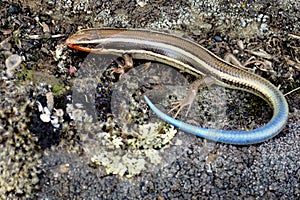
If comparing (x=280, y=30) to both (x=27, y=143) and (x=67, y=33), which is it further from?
(x=27, y=143)

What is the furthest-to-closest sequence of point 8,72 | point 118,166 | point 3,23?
point 3,23 → point 8,72 → point 118,166

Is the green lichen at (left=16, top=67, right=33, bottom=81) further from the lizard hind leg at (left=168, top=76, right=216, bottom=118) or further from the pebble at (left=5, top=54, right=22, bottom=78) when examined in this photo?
the lizard hind leg at (left=168, top=76, right=216, bottom=118)

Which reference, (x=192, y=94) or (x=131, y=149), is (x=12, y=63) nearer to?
(x=131, y=149)

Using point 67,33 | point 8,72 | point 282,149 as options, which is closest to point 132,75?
point 67,33

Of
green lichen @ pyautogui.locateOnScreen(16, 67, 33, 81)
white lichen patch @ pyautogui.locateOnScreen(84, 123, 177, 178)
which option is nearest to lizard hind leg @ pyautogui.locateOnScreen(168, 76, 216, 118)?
white lichen patch @ pyautogui.locateOnScreen(84, 123, 177, 178)

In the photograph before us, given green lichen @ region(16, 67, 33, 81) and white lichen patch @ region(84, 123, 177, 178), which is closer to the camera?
white lichen patch @ region(84, 123, 177, 178)
